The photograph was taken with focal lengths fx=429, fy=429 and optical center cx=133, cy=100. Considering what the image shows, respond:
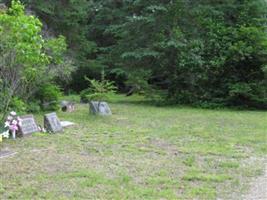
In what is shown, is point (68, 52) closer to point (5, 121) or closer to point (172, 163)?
point (5, 121)

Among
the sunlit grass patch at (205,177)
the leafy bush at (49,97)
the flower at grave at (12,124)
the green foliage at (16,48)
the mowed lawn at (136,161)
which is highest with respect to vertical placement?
the green foliage at (16,48)

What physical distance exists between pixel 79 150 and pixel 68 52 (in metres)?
12.3

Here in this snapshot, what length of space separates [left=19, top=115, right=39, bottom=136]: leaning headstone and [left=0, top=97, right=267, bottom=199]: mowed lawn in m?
0.19

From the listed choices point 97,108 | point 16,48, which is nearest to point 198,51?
point 97,108

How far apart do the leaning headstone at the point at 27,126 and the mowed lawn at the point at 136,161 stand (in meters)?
0.19

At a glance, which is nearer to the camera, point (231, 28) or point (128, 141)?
point (128, 141)

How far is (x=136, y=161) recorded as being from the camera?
5.65 m

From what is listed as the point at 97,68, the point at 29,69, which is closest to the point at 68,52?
the point at 97,68

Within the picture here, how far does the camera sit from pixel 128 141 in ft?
23.5

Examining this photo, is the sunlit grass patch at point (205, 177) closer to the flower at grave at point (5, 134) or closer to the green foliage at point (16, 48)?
the flower at grave at point (5, 134)

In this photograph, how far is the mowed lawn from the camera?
4.33 m

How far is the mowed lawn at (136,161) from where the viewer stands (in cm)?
433

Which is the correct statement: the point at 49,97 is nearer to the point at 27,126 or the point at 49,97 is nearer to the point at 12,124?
the point at 27,126

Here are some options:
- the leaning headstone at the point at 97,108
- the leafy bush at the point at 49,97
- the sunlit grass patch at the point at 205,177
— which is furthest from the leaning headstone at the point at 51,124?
the sunlit grass patch at the point at 205,177
